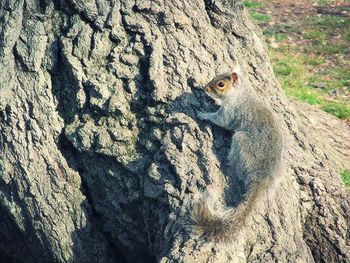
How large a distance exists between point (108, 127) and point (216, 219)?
94 centimetres

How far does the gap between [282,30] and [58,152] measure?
596cm

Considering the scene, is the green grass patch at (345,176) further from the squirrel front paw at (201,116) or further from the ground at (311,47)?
the squirrel front paw at (201,116)


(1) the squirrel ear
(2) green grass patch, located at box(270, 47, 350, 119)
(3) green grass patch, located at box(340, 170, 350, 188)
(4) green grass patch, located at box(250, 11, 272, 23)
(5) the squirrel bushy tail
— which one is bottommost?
(4) green grass patch, located at box(250, 11, 272, 23)

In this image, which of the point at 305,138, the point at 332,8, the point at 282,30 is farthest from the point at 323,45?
the point at 305,138

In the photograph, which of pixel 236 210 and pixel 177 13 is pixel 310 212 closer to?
pixel 236 210

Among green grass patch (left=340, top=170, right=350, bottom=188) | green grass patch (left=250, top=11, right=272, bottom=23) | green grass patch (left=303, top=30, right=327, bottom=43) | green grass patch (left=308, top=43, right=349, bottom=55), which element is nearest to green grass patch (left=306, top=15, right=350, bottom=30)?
green grass patch (left=303, top=30, right=327, bottom=43)

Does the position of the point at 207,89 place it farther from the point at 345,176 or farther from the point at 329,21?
the point at 329,21

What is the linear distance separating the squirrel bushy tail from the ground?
3214mm

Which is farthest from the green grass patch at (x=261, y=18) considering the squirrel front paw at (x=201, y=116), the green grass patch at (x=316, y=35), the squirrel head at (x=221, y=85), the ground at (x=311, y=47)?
the squirrel front paw at (x=201, y=116)

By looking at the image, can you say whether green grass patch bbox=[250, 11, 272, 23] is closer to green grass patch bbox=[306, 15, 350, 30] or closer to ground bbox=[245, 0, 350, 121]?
ground bbox=[245, 0, 350, 121]

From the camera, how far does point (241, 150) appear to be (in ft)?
12.6

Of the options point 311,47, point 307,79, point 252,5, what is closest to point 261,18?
point 252,5

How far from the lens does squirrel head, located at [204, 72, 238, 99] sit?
3.93 meters

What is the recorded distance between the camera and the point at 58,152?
4.00 meters
